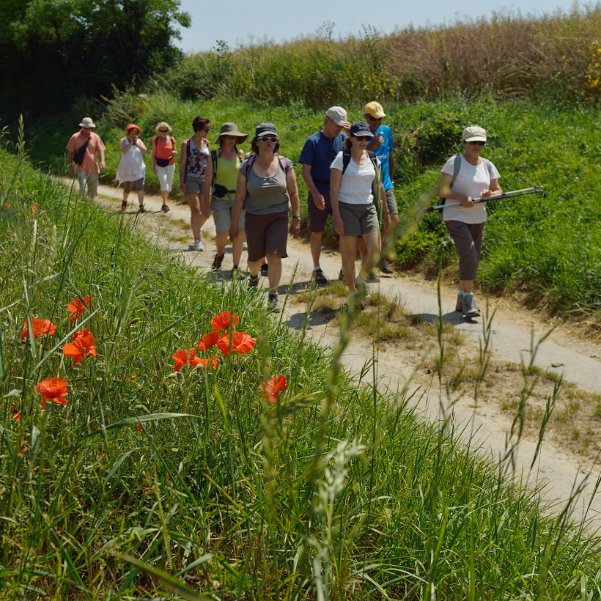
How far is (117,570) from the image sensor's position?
2.27 m

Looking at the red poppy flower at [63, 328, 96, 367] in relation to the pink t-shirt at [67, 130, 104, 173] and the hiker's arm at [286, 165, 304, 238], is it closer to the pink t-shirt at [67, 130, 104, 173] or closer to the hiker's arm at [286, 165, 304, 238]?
the hiker's arm at [286, 165, 304, 238]

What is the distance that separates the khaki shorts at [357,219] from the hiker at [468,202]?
78 cm

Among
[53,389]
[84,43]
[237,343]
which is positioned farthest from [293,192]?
[84,43]

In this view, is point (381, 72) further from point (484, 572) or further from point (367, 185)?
point (484, 572)

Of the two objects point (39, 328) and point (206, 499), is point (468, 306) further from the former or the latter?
point (39, 328)

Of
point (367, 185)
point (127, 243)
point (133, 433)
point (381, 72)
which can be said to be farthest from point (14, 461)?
point (381, 72)

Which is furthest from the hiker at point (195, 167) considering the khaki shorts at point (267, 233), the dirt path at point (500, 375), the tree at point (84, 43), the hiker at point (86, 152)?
the tree at point (84, 43)

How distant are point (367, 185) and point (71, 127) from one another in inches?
1026

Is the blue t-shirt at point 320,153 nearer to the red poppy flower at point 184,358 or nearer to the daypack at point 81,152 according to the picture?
the daypack at point 81,152

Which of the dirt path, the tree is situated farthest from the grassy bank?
the tree

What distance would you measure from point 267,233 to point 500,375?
2.90 metres

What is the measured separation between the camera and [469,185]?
848 cm

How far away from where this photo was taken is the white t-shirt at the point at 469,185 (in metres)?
8.48

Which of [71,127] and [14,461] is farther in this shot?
[71,127]
